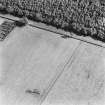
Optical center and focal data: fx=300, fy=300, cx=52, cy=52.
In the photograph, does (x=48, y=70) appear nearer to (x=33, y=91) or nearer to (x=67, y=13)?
(x=33, y=91)

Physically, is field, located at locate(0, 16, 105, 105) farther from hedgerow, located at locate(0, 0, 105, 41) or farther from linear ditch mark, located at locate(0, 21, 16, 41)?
hedgerow, located at locate(0, 0, 105, 41)

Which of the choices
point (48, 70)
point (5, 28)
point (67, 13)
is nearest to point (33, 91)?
point (48, 70)

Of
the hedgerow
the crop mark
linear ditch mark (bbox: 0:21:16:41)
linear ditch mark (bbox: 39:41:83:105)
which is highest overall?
the hedgerow

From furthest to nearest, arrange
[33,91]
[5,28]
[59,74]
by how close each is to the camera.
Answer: [5,28], [59,74], [33,91]

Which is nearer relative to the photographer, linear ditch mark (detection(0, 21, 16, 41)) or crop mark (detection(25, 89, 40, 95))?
crop mark (detection(25, 89, 40, 95))

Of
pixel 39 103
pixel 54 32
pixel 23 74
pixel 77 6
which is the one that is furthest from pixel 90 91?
pixel 77 6

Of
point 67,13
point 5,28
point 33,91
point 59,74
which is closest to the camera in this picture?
point 33,91

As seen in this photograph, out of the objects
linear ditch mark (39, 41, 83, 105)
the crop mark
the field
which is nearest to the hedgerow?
the field

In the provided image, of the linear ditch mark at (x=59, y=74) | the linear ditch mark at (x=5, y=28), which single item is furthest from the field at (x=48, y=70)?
the linear ditch mark at (x=5, y=28)
